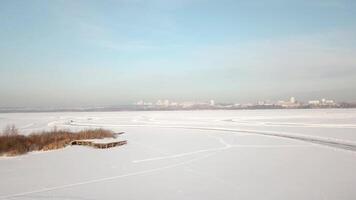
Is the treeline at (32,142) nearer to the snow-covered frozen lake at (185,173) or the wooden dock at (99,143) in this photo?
the wooden dock at (99,143)

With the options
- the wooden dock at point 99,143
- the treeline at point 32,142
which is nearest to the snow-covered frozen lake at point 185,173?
the wooden dock at point 99,143

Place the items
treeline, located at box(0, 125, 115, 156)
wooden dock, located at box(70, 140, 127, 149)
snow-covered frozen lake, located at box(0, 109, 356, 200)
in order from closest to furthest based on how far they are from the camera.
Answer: snow-covered frozen lake, located at box(0, 109, 356, 200), treeline, located at box(0, 125, 115, 156), wooden dock, located at box(70, 140, 127, 149)

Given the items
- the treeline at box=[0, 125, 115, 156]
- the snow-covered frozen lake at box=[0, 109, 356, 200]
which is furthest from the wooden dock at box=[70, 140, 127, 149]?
the snow-covered frozen lake at box=[0, 109, 356, 200]

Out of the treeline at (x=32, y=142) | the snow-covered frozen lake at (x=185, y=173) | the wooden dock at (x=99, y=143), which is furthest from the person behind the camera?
the wooden dock at (x=99, y=143)

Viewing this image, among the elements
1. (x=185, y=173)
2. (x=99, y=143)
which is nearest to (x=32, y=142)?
(x=99, y=143)

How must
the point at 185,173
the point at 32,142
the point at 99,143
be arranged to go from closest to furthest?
1. the point at 185,173
2. the point at 99,143
3. the point at 32,142

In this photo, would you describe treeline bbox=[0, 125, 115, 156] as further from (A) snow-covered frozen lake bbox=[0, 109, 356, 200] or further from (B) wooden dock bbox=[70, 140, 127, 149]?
(A) snow-covered frozen lake bbox=[0, 109, 356, 200]

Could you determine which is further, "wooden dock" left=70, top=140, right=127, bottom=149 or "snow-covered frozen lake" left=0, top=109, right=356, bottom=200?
"wooden dock" left=70, top=140, right=127, bottom=149

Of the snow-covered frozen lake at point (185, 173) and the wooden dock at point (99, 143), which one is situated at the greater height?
the wooden dock at point (99, 143)

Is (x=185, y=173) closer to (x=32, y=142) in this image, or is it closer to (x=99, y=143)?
(x=99, y=143)

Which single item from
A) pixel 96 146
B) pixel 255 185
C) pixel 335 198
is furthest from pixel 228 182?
pixel 96 146

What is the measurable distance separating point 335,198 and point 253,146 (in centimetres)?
846

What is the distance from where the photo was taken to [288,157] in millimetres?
11523

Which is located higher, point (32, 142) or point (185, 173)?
point (32, 142)
